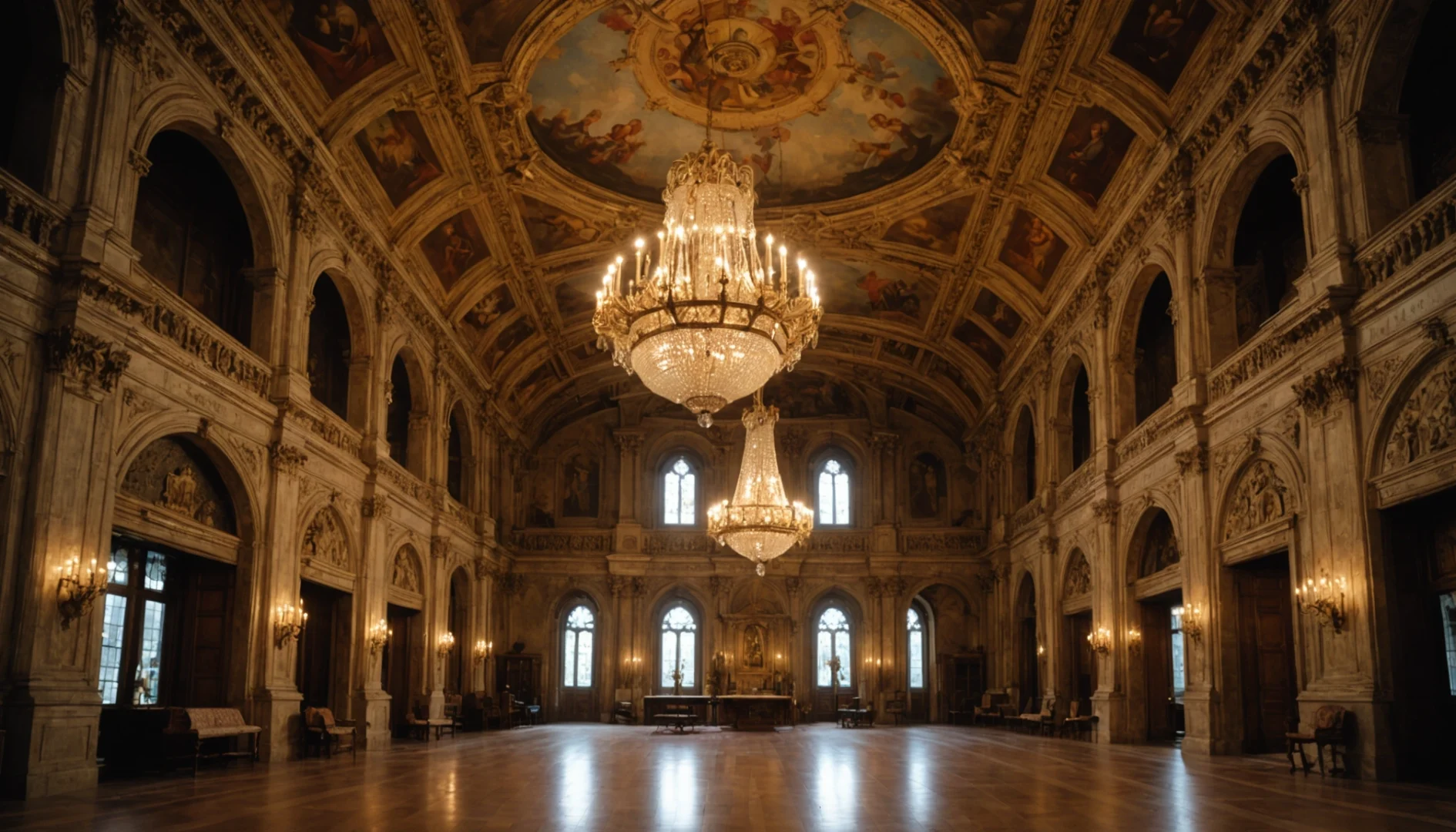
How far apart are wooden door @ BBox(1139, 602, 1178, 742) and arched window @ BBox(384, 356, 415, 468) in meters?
15.3

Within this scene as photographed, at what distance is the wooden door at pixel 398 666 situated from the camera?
954 inches

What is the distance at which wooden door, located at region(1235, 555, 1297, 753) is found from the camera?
Answer: 16531 millimetres

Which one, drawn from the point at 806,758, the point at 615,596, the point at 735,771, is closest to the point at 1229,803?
the point at 735,771

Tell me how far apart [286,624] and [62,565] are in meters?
5.19

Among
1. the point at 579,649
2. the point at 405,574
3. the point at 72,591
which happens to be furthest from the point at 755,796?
the point at 579,649

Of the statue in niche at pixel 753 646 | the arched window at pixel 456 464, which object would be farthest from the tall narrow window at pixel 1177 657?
the arched window at pixel 456 464

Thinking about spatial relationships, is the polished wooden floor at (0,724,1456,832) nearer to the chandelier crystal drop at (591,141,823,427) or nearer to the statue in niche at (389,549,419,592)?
the chandelier crystal drop at (591,141,823,427)

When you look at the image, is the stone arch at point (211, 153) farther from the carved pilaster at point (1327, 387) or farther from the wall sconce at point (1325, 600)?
the wall sconce at point (1325, 600)

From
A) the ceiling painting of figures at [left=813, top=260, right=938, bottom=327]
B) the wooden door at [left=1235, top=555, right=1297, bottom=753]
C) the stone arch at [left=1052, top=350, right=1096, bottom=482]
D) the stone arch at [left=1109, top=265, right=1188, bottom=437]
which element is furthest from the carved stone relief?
the ceiling painting of figures at [left=813, top=260, right=938, bottom=327]

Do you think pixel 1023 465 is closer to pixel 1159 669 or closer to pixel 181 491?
pixel 1159 669

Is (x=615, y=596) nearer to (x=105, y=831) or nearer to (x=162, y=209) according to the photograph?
(x=162, y=209)

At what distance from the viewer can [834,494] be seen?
35.9 metres

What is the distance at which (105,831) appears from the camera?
8.22 meters

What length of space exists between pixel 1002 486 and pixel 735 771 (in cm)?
1943
